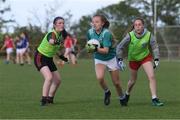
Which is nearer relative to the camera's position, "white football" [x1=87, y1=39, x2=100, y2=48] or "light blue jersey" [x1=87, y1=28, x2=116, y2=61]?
"white football" [x1=87, y1=39, x2=100, y2=48]

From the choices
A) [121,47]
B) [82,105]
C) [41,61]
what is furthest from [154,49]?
[41,61]

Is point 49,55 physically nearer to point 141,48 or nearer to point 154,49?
point 141,48

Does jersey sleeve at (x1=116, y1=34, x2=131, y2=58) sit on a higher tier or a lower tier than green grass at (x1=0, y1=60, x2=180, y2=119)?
higher

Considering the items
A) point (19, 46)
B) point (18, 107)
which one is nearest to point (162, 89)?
point (18, 107)

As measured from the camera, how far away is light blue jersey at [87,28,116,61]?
1215 centimetres

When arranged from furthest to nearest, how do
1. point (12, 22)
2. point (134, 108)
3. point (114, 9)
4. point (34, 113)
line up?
point (114, 9)
point (12, 22)
point (134, 108)
point (34, 113)

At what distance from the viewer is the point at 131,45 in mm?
12398

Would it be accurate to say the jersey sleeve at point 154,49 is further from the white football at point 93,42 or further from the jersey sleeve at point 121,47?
the white football at point 93,42

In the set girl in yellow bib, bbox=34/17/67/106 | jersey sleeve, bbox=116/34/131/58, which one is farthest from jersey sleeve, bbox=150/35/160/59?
girl in yellow bib, bbox=34/17/67/106

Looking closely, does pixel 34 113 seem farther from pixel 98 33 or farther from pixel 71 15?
pixel 71 15

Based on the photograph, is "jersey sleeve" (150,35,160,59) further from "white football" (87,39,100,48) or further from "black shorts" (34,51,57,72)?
"black shorts" (34,51,57,72)

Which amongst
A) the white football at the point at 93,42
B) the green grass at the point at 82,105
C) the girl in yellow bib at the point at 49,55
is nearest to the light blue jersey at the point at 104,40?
the white football at the point at 93,42

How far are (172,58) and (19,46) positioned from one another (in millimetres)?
23672

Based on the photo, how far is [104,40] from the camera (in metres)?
12.2
